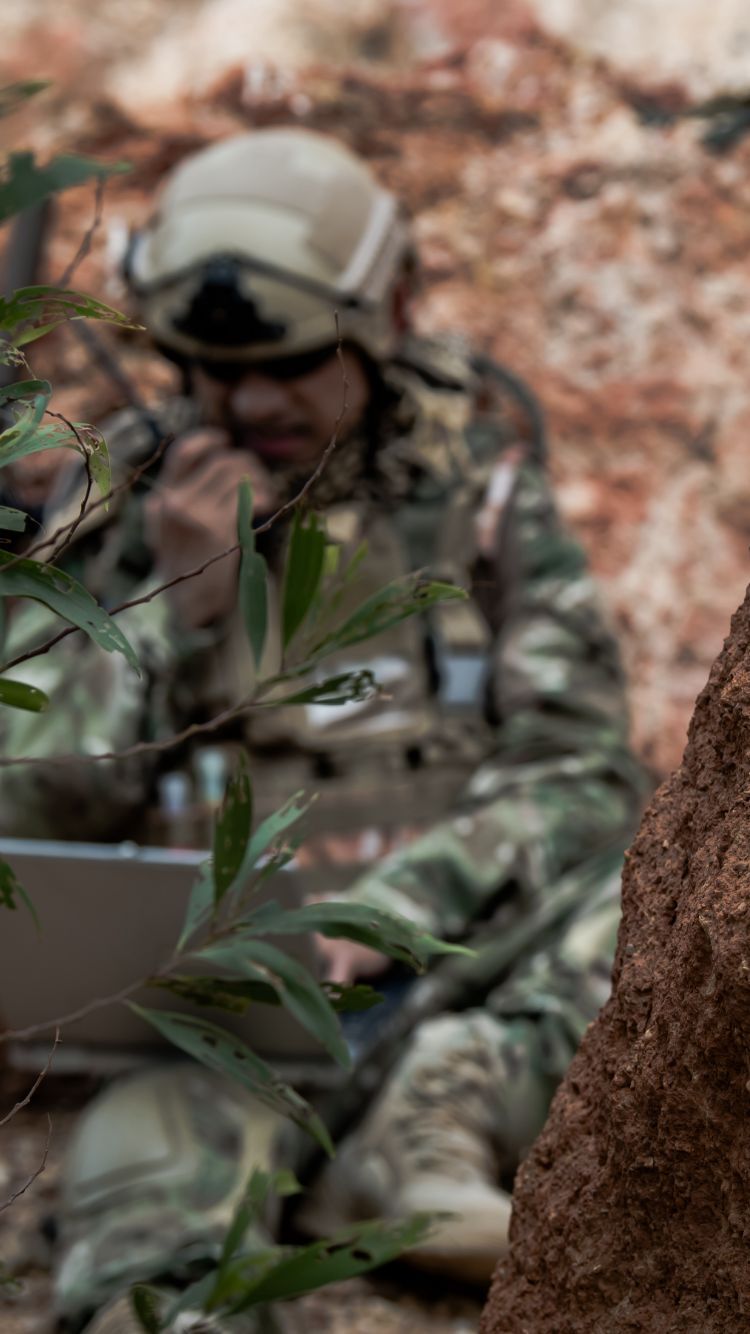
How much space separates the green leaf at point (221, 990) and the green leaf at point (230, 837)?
0.11 feet

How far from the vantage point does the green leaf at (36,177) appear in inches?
31.1

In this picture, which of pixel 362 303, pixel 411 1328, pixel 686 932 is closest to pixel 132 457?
pixel 362 303

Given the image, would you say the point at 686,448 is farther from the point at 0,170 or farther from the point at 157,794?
the point at 0,170

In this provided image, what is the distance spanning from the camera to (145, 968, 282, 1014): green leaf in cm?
78

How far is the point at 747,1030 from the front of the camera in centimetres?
57

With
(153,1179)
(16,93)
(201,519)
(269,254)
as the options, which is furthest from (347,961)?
(16,93)

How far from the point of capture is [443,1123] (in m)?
1.63

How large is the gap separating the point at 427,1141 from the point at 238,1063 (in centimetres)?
86

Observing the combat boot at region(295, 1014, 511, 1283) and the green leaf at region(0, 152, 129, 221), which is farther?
the combat boot at region(295, 1014, 511, 1283)

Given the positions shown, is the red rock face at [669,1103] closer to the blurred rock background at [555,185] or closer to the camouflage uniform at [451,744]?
the camouflage uniform at [451,744]

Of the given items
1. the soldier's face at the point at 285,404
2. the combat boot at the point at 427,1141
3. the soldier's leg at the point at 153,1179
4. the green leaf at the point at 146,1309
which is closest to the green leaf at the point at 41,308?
the green leaf at the point at 146,1309

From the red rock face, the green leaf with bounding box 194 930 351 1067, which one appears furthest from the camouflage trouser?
the red rock face

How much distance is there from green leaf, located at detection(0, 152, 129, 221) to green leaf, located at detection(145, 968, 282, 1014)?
1.06 ft

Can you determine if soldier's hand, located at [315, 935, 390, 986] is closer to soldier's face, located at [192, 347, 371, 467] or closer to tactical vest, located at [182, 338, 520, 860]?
tactical vest, located at [182, 338, 520, 860]
